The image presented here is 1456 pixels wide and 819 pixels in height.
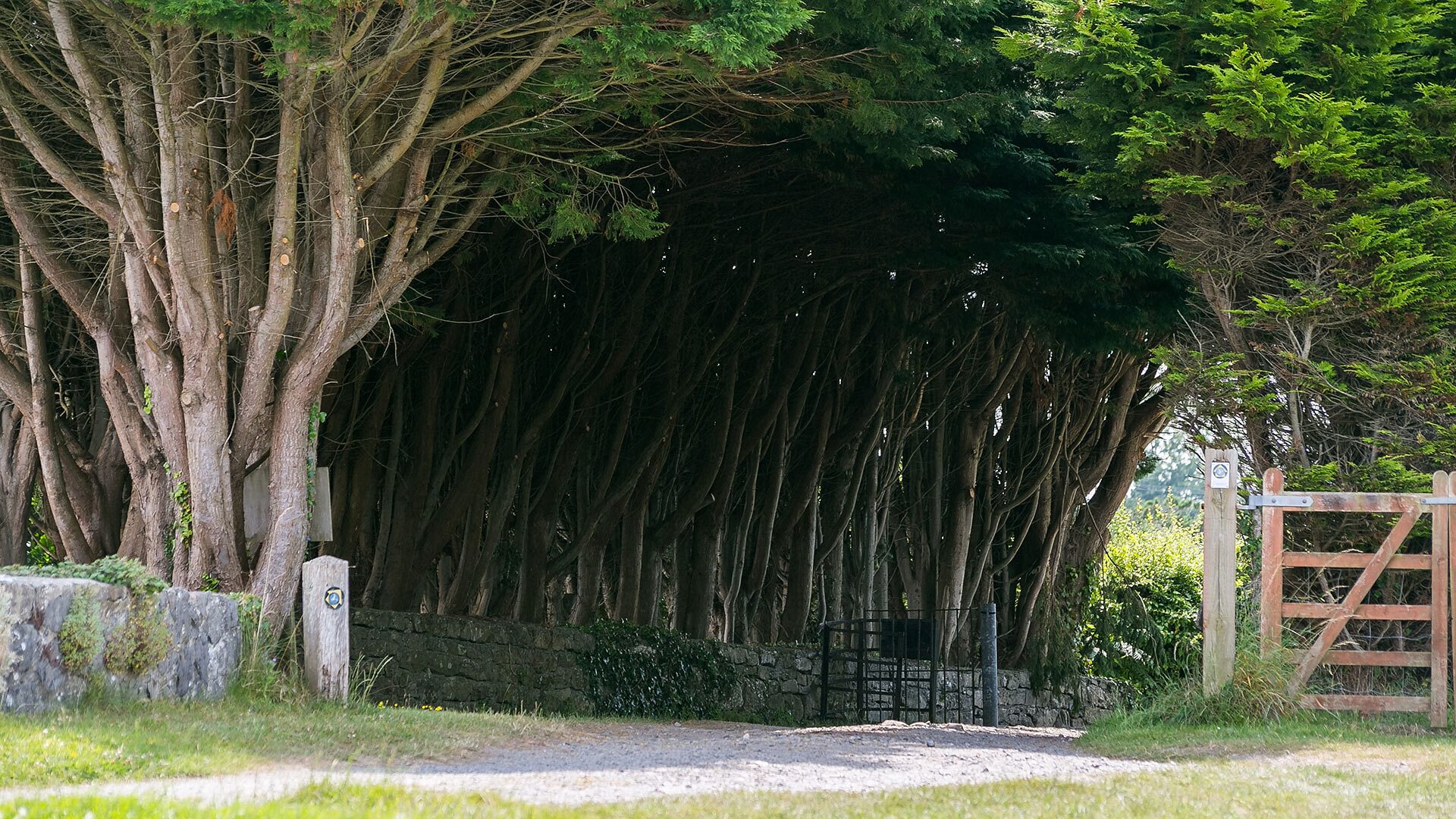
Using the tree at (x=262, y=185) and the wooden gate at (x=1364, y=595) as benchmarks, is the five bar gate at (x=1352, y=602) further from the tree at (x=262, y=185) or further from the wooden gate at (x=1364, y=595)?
the tree at (x=262, y=185)

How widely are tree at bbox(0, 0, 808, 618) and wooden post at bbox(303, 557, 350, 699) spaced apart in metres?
0.36

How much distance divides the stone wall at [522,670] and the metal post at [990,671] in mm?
228

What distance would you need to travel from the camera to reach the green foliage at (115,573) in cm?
840

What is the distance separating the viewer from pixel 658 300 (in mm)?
17234

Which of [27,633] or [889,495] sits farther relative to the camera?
[889,495]

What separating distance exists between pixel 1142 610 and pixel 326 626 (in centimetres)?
1898

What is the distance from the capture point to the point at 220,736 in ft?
25.3

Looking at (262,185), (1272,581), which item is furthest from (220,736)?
(1272,581)

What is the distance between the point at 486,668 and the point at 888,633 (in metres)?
5.76

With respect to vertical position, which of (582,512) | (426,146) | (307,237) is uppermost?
(426,146)

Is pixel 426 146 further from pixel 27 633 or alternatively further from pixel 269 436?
pixel 27 633

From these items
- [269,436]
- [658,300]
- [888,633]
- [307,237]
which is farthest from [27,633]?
[888,633]

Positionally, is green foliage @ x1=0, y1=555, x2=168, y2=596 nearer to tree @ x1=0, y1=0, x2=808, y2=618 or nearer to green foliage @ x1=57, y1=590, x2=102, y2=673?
green foliage @ x1=57, y1=590, x2=102, y2=673

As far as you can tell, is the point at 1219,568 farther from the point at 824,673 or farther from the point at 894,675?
the point at 894,675
